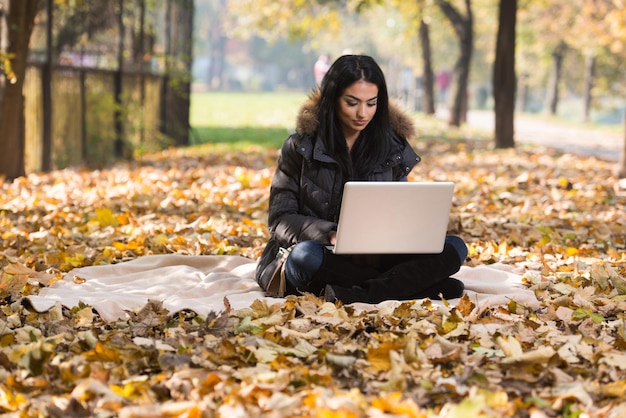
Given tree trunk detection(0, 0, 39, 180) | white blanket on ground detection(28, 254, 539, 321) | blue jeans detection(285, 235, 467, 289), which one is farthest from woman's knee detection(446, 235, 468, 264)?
tree trunk detection(0, 0, 39, 180)

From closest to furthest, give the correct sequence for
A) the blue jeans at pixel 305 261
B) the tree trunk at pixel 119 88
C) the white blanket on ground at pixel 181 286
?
the white blanket on ground at pixel 181 286 → the blue jeans at pixel 305 261 → the tree trunk at pixel 119 88

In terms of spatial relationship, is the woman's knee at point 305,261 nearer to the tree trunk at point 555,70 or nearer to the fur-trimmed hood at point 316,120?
the fur-trimmed hood at point 316,120

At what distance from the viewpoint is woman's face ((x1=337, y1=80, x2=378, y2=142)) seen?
5746 millimetres

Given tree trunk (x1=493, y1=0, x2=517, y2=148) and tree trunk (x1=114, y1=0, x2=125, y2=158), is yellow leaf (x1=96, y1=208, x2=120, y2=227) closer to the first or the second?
tree trunk (x1=114, y1=0, x2=125, y2=158)

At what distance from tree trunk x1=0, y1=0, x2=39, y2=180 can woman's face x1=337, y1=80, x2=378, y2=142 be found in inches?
249

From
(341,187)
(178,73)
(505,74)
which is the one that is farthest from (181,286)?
(178,73)

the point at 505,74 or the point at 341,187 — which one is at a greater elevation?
the point at 505,74

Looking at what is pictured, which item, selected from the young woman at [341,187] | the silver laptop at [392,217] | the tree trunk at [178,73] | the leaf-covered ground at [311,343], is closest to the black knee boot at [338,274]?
the young woman at [341,187]

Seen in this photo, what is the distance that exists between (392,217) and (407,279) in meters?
0.44

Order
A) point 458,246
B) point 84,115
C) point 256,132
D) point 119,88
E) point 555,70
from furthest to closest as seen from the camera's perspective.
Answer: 1. point 555,70
2. point 256,132
3. point 119,88
4. point 84,115
5. point 458,246

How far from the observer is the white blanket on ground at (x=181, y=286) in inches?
212

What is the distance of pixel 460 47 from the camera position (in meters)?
27.7

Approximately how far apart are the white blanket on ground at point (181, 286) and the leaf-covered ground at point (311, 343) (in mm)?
112

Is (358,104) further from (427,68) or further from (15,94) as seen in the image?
(427,68)
